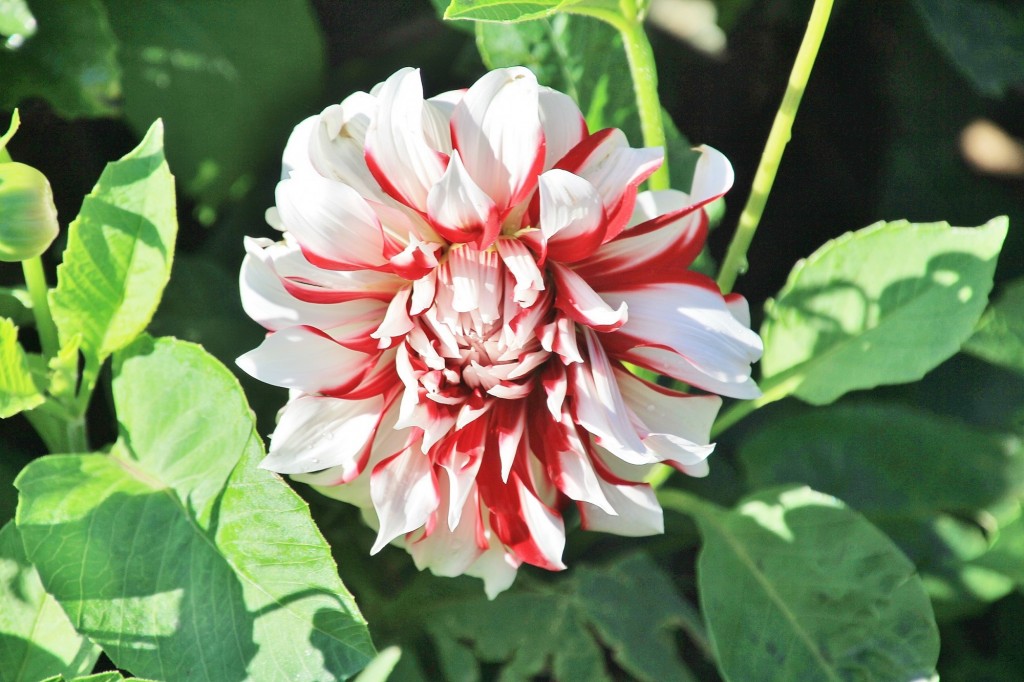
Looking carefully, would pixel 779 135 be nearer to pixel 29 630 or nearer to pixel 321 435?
pixel 321 435

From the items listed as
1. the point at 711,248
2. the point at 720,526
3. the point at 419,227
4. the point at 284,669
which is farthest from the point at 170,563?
the point at 711,248

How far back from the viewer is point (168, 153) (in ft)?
1.97

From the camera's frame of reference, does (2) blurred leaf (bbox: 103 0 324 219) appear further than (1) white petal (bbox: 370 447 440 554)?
Yes

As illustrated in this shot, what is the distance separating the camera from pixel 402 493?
1.32 feet

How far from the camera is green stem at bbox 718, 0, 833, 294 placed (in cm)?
41

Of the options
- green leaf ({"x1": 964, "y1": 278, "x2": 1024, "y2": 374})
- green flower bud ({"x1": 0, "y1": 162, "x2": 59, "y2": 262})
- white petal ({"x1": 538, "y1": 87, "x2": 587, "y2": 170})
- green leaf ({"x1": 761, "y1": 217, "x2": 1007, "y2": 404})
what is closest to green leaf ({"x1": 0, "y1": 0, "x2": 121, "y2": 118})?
green flower bud ({"x1": 0, "y1": 162, "x2": 59, "y2": 262})

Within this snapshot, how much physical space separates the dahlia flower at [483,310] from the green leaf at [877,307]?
0.11 metres

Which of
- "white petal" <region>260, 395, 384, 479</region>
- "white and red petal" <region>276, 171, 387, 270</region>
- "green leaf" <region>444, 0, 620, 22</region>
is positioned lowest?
"white petal" <region>260, 395, 384, 479</region>

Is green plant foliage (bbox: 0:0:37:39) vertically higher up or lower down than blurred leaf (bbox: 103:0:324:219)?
higher up

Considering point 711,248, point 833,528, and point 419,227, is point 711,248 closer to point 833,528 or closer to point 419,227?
point 833,528

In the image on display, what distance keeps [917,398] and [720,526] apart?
9.9 inches

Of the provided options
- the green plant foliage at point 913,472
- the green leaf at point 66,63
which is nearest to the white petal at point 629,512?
the green plant foliage at point 913,472

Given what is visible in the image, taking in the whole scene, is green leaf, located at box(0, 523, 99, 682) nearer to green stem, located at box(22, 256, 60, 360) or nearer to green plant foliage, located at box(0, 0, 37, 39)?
green stem, located at box(22, 256, 60, 360)

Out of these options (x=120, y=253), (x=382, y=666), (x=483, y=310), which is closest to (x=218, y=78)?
(x=120, y=253)
